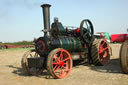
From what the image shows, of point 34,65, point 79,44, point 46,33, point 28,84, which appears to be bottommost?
point 28,84

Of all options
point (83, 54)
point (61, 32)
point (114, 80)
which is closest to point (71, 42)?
point (61, 32)

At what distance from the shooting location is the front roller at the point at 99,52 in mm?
6613

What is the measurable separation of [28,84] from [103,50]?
160 inches

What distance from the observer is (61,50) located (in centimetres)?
497

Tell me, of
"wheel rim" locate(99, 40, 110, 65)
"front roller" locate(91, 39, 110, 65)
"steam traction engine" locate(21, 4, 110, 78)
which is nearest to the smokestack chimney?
"steam traction engine" locate(21, 4, 110, 78)

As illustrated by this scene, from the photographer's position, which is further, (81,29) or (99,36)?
(99,36)

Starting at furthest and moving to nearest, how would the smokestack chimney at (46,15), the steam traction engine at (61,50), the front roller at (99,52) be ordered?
the smokestack chimney at (46,15)
the front roller at (99,52)
the steam traction engine at (61,50)

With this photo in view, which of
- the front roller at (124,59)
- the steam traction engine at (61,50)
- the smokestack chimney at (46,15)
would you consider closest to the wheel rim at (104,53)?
the steam traction engine at (61,50)

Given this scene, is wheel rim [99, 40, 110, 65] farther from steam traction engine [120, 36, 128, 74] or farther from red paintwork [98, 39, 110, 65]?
steam traction engine [120, 36, 128, 74]

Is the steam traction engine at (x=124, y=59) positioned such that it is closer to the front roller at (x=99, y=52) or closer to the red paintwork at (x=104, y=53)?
the front roller at (x=99, y=52)

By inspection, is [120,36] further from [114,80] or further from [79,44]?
[114,80]

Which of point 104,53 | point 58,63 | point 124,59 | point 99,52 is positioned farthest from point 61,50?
point 104,53

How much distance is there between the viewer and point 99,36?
7961 millimetres

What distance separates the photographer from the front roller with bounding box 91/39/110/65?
661 cm
